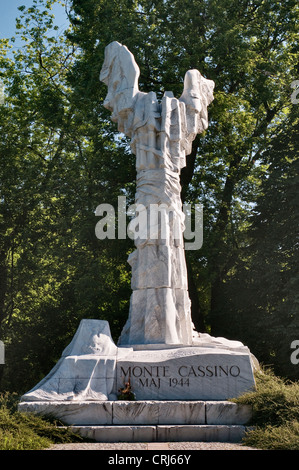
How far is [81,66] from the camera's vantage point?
1758 centimetres

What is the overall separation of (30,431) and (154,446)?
4.92 feet

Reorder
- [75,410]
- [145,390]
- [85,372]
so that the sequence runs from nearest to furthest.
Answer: [75,410] → [85,372] → [145,390]

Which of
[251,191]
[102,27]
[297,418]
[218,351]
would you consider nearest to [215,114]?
[251,191]

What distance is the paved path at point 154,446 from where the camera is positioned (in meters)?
6.51

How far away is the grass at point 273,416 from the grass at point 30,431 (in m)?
2.28

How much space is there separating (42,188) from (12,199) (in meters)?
1.13

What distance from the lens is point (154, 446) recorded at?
6.76m

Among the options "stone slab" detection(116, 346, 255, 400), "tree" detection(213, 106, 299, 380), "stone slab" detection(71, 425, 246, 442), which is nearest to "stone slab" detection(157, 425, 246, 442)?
"stone slab" detection(71, 425, 246, 442)

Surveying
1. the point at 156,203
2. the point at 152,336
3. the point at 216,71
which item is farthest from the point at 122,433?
the point at 216,71

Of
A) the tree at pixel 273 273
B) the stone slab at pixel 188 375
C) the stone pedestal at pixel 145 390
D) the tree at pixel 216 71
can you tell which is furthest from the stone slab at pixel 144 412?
the tree at pixel 216 71

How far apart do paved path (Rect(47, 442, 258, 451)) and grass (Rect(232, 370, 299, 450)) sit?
26cm

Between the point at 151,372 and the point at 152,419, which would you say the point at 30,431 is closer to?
→ the point at 152,419

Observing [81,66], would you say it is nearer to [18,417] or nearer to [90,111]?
[90,111]

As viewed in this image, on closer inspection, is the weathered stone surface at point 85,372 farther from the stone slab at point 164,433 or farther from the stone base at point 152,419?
the stone slab at point 164,433
